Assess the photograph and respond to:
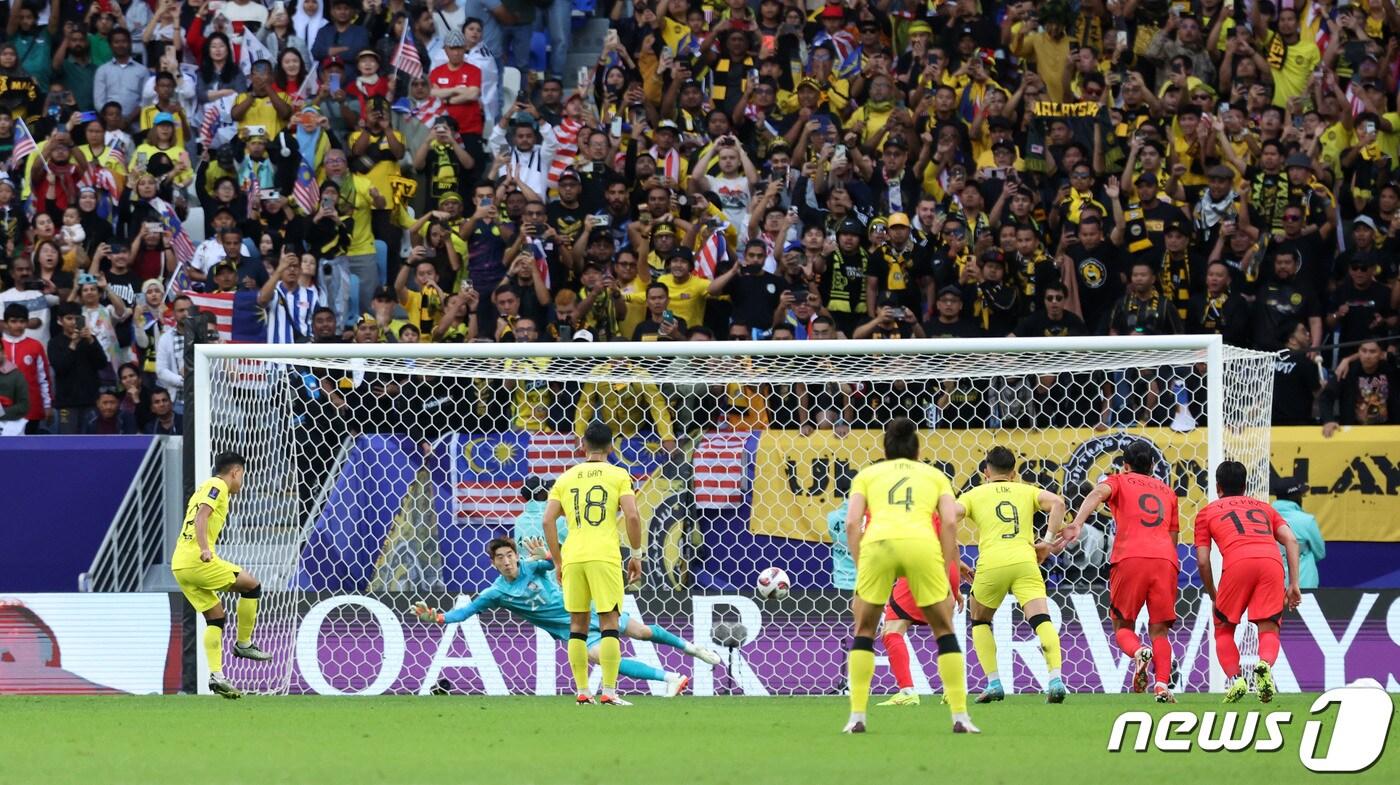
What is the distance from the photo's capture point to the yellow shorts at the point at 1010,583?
43.5 ft

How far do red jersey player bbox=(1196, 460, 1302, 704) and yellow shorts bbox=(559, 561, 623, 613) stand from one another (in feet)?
12.4

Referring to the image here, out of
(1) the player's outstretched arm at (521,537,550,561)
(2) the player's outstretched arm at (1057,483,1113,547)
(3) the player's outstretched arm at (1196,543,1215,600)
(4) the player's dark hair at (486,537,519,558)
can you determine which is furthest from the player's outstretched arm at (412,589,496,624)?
(3) the player's outstretched arm at (1196,543,1215,600)

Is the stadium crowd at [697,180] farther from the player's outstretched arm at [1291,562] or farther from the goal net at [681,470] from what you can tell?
the player's outstretched arm at [1291,562]

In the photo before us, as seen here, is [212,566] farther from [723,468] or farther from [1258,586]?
[1258,586]

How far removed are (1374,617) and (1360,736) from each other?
5.60 m

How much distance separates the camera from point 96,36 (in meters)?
21.7

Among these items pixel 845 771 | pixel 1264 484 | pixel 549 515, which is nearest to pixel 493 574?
pixel 549 515

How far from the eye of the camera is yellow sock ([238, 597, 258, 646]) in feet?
47.9

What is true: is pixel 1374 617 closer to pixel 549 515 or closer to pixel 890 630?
pixel 890 630

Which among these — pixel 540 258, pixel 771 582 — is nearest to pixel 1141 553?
pixel 771 582

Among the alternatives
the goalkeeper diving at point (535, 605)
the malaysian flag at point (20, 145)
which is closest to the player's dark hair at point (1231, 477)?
the goalkeeper diving at point (535, 605)

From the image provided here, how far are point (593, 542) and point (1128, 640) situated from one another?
369 cm

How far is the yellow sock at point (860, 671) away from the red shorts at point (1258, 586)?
12.2 feet

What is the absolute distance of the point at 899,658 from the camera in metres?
13.1
